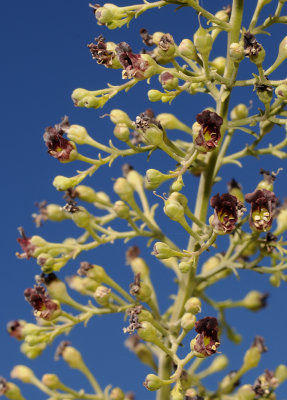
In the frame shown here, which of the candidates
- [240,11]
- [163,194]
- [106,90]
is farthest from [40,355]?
[240,11]

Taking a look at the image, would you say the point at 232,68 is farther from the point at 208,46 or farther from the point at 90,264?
the point at 90,264

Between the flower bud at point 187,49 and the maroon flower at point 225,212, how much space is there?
1330mm

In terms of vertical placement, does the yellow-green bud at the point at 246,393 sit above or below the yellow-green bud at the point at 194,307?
below

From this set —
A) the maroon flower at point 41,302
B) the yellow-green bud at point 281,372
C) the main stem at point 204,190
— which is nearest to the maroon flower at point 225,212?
the main stem at point 204,190

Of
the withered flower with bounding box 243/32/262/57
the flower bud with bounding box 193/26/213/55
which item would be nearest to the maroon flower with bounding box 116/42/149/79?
the flower bud with bounding box 193/26/213/55

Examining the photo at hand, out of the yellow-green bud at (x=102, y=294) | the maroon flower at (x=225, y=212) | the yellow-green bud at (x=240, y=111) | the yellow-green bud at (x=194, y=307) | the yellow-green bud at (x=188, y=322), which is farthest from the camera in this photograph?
the yellow-green bud at (x=240, y=111)

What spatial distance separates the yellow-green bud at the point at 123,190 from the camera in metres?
6.76

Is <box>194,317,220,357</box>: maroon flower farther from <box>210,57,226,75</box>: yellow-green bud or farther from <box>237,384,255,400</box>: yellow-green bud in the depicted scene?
<box>210,57,226,75</box>: yellow-green bud

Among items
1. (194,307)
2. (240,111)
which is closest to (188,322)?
(194,307)

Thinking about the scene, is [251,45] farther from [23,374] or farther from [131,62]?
[23,374]

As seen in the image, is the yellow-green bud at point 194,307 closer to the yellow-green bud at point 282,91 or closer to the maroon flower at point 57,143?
the maroon flower at point 57,143

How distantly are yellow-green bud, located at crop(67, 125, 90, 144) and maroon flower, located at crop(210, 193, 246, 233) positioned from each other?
1.70m

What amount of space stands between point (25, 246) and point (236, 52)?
3.01 meters

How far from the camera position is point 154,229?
6.85 m
